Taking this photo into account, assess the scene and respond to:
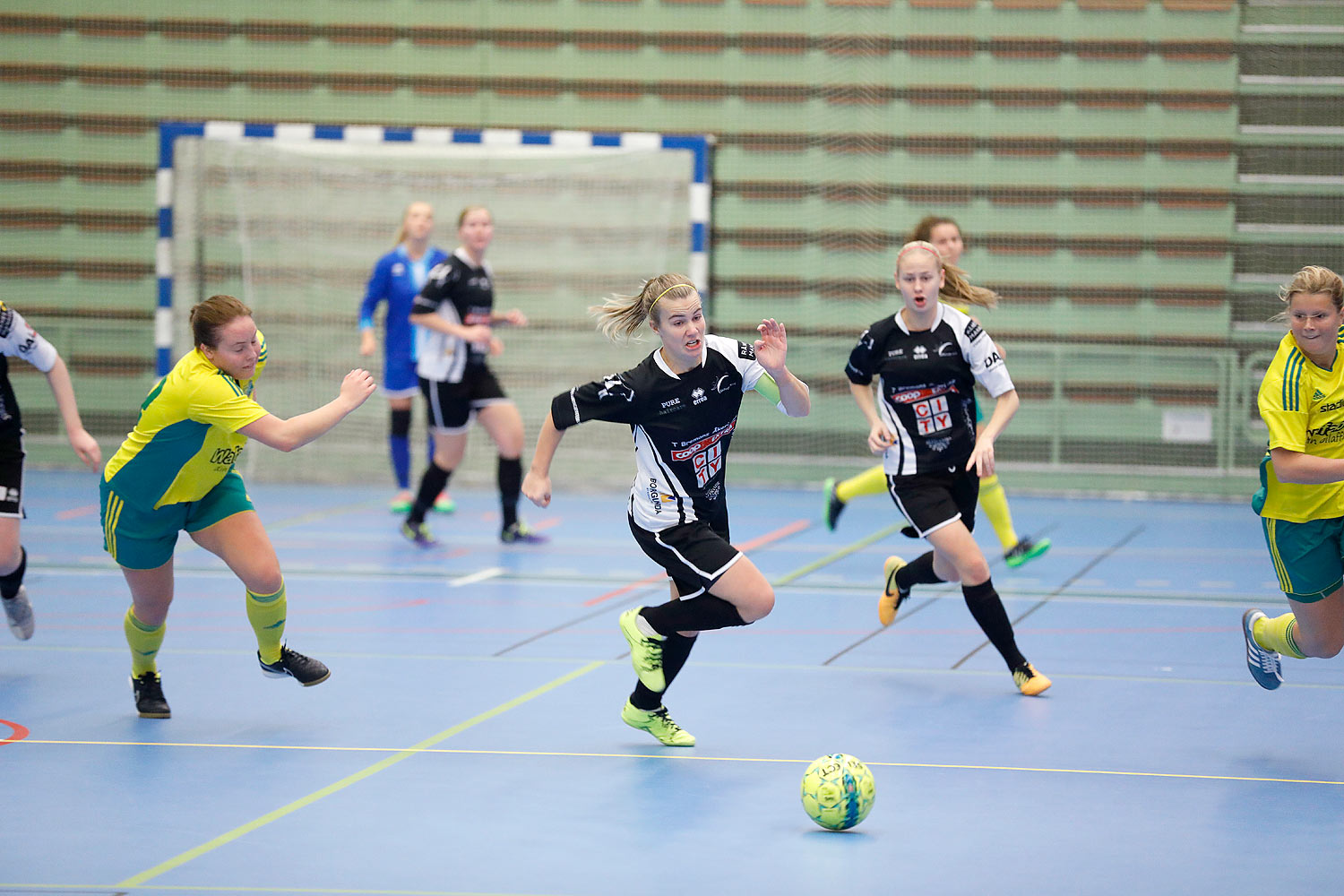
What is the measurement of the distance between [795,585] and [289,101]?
24.6 ft

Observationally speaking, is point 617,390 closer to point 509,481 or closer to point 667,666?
point 667,666

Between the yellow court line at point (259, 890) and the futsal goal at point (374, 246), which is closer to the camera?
the yellow court line at point (259, 890)

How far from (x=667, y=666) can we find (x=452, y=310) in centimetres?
467

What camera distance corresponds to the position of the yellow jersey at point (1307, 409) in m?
4.25

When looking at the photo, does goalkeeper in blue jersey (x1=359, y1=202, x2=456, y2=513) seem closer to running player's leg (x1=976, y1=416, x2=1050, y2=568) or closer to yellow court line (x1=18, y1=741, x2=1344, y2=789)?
running player's leg (x1=976, y1=416, x2=1050, y2=568)

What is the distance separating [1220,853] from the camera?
3.54m

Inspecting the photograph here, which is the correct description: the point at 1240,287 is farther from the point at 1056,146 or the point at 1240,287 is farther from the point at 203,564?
the point at 203,564

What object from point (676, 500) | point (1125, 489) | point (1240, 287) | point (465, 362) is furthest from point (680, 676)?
point (1240, 287)

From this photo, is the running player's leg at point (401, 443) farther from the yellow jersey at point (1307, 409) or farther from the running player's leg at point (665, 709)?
the yellow jersey at point (1307, 409)

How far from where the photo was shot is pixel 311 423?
14.2ft

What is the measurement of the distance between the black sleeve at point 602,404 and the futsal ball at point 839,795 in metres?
1.31

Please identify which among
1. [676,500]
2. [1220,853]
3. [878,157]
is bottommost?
[1220,853]

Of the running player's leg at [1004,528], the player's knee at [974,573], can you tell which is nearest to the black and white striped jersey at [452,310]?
the running player's leg at [1004,528]

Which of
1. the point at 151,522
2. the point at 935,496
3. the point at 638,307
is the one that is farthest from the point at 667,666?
the point at 151,522
